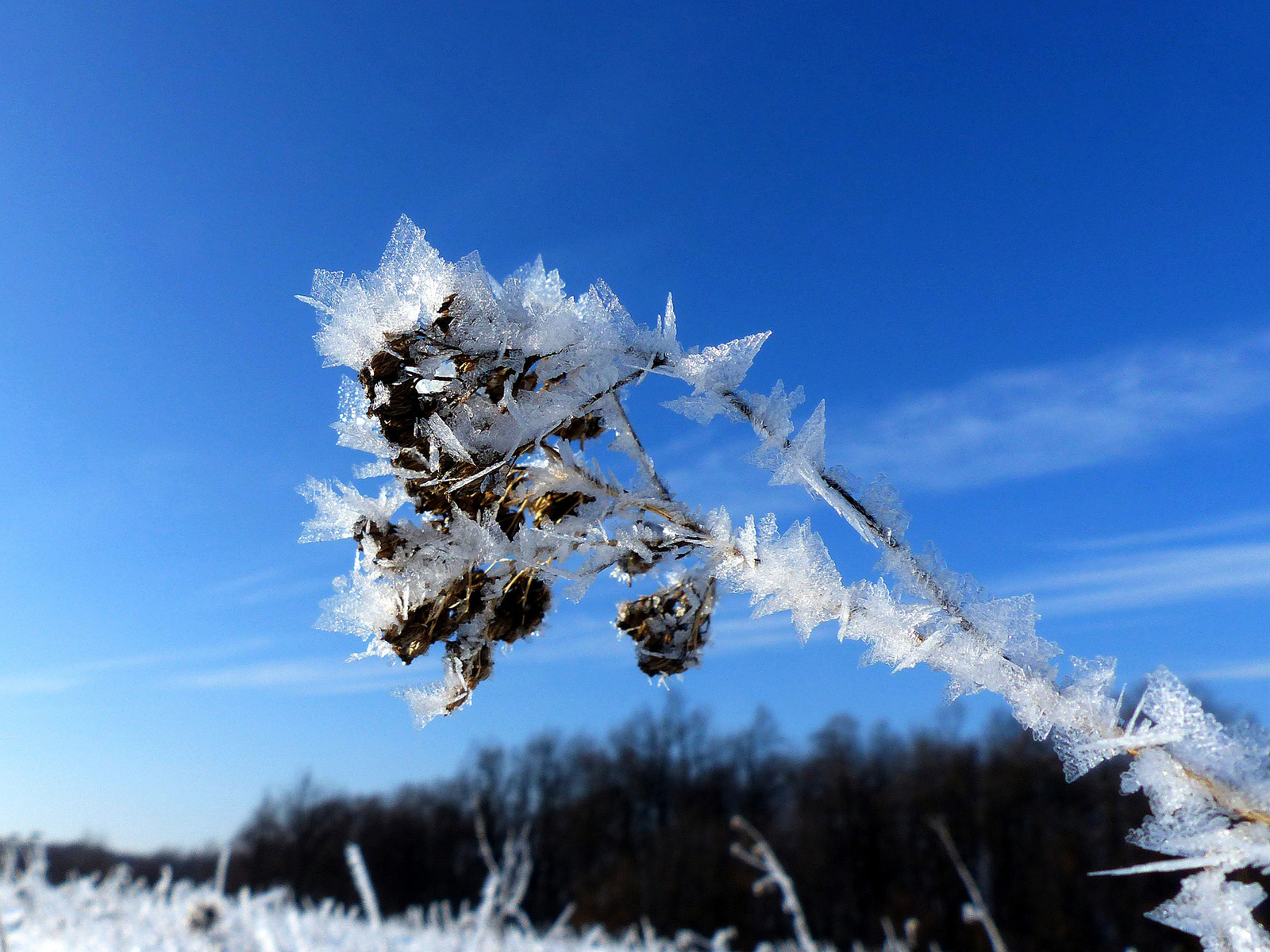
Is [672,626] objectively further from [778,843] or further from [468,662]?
[778,843]

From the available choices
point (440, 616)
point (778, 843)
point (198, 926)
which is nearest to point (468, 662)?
point (440, 616)

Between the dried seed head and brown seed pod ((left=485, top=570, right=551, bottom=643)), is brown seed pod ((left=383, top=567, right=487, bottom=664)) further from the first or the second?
the dried seed head

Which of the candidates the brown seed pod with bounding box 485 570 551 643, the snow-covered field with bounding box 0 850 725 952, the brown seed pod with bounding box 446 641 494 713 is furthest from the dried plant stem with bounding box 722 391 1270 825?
the snow-covered field with bounding box 0 850 725 952

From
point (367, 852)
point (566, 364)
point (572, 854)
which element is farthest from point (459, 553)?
point (367, 852)

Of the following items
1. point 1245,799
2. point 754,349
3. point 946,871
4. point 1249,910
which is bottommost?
point 946,871

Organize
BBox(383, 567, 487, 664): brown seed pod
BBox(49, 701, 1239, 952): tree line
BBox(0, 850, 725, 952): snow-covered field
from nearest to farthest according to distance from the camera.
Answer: BBox(383, 567, 487, 664): brown seed pod < BBox(0, 850, 725, 952): snow-covered field < BBox(49, 701, 1239, 952): tree line

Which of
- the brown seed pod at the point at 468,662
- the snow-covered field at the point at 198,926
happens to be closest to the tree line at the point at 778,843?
the snow-covered field at the point at 198,926

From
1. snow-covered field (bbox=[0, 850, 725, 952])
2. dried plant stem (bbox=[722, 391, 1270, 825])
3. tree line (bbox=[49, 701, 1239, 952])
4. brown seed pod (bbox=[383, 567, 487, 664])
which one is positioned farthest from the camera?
tree line (bbox=[49, 701, 1239, 952])

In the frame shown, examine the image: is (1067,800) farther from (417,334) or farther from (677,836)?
(417,334)
